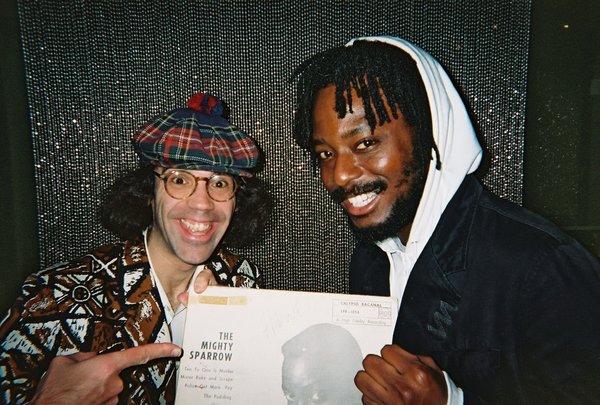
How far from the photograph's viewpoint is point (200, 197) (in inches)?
53.9

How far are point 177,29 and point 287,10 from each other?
54 centimetres

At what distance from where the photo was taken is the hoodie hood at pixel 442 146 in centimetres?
121

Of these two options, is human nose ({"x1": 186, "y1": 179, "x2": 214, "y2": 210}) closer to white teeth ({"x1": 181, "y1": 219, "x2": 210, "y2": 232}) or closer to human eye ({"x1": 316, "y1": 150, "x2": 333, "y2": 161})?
white teeth ({"x1": 181, "y1": 219, "x2": 210, "y2": 232})

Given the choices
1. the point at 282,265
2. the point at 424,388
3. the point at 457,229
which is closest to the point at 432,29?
the point at 457,229

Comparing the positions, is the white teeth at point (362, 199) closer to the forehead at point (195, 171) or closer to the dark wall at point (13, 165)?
the forehead at point (195, 171)

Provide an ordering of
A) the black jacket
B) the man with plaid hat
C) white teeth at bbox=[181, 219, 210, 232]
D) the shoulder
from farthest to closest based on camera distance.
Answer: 1. the shoulder
2. white teeth at bbox=[181, 219, 210, 232]
3. the man with plaid hat
4. the black jacket

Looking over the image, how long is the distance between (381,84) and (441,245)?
1.99 ft

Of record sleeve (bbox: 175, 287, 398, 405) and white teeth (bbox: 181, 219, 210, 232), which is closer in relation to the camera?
record sleeve (bbox: 175, 287, 398, 405)

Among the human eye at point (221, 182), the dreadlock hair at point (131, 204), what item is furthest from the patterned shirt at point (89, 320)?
the human eye at point (221, 182)

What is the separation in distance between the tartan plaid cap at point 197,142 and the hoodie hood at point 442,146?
686 millimetres

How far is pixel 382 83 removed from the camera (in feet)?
3.99

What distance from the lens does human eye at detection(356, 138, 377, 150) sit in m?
1.19

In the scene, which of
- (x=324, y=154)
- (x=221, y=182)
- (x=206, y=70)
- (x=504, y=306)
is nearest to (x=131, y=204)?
(x=221, y=182)

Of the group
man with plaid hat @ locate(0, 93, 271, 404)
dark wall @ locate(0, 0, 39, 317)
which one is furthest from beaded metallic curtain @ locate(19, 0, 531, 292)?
man with plaid hat @ locate(0, 93, 271, 404)
